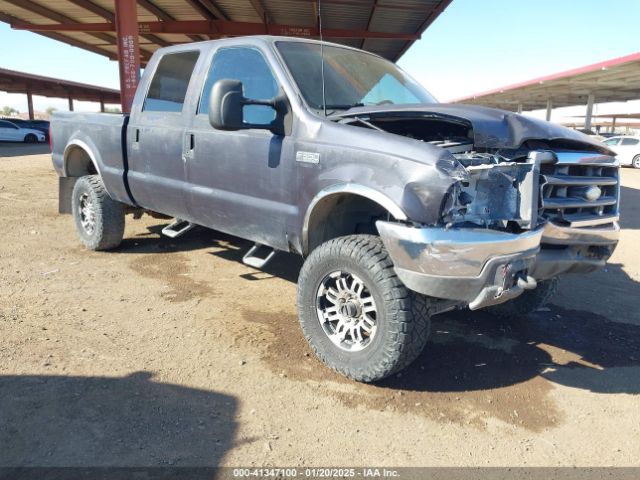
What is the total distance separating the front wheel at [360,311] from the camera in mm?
2896

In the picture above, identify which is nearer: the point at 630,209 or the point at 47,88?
the point at 630,209

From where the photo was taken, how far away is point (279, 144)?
3508 mm

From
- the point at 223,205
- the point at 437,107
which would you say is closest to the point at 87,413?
the point at 223,205

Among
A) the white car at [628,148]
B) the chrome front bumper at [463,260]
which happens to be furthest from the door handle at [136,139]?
the white car at [628,148]

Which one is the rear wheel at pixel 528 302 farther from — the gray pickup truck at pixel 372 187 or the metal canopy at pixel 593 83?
the metal canopy at pixel 593 83

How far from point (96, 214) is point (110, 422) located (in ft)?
11.1

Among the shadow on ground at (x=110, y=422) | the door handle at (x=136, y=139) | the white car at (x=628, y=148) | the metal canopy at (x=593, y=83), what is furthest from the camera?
the white car at (x=628, y=148)

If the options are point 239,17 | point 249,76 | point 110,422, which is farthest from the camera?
point 239,17

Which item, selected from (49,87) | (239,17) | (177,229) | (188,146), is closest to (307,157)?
(188,146)

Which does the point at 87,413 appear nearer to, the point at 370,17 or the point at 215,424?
the point at 215,424

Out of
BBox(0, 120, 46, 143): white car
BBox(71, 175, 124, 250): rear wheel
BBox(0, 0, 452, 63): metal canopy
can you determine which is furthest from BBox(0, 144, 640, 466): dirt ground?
BBox(0, 120, 46, 143): white car

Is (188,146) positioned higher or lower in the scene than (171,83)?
lower

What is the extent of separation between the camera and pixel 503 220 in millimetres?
2896

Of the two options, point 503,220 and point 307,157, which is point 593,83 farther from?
point 307,157
